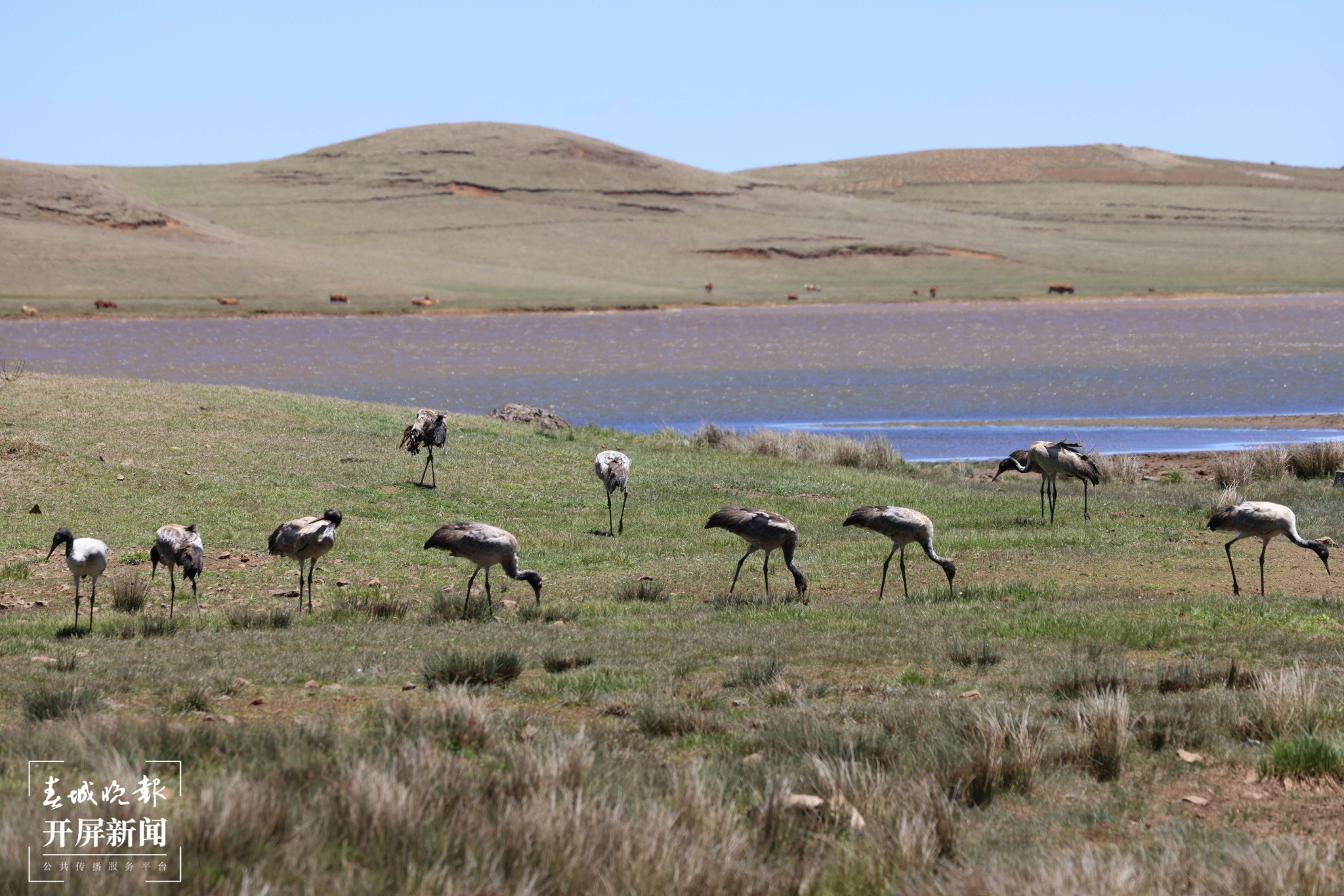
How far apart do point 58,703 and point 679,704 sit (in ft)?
14.3

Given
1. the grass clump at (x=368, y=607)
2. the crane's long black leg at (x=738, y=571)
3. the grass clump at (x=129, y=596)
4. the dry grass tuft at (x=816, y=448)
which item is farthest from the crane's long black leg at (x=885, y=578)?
the dry grass tuft at (x=816, y=448)

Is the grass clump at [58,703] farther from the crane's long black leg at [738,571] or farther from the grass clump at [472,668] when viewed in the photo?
the crane's long black leg at [738,571]

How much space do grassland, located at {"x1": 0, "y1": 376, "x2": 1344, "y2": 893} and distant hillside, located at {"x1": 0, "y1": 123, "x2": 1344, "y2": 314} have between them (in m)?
74.8

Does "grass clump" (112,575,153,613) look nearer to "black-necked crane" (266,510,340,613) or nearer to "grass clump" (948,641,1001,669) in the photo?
"black-necked crane" (266,510,340,613)

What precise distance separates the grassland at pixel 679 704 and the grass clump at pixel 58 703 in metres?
0.03

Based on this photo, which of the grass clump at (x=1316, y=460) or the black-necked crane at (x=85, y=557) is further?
the grass clump at (x=1316, y=460)

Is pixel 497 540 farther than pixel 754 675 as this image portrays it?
Yes

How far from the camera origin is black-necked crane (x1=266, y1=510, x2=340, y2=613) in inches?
565

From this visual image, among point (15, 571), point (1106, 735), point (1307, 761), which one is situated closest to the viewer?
point (1307, 761)

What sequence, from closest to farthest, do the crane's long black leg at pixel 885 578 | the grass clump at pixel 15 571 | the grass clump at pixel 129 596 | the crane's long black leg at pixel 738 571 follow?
1. the grass clump at pixel 129 596
2. the crane's long black leg at pixel 738 571
3. the crane's long black leg at pixel 885 578
4. the grass clump at pixel 15 571

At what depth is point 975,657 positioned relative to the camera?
36.3 feet

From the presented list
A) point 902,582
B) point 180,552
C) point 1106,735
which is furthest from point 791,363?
point 1106,735

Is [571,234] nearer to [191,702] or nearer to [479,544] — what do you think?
[479,544]

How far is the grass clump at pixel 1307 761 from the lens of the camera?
25.3 ft
